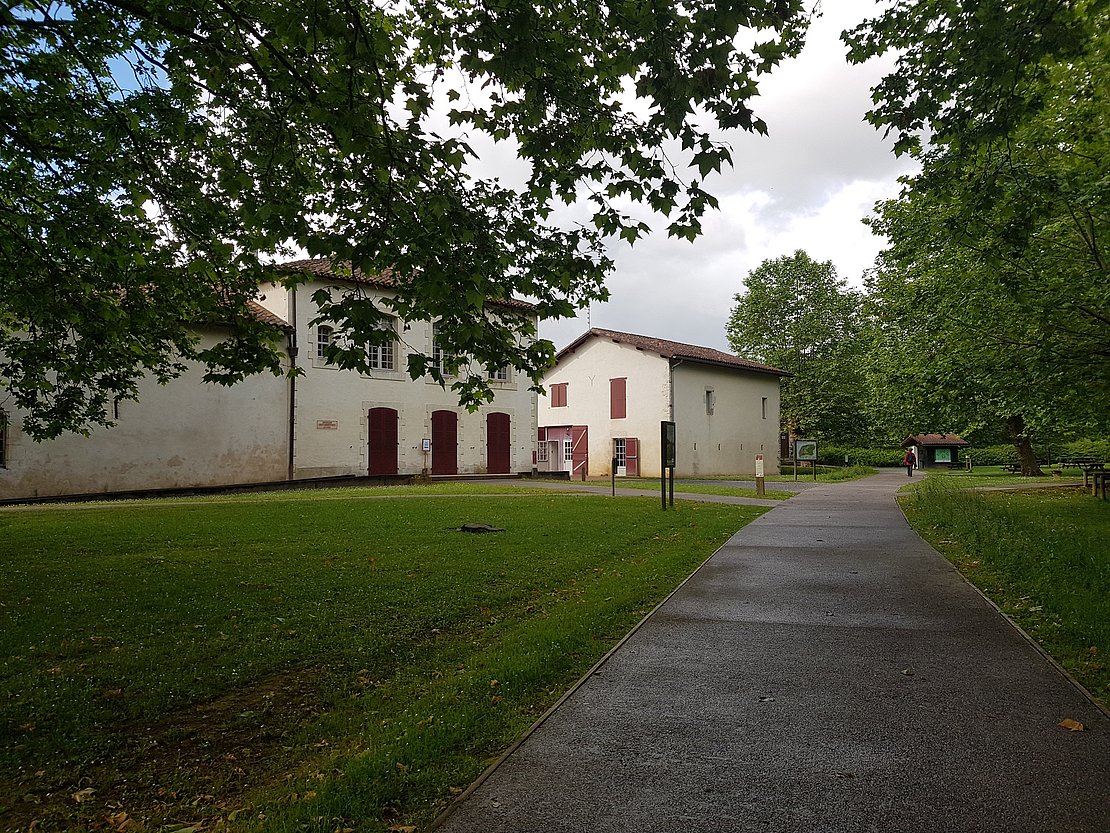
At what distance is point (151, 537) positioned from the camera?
11203 mm

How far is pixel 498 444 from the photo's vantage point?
104ft

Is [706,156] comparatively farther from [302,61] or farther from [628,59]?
[302,61]

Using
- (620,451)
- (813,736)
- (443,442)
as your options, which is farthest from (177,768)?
(620,451)

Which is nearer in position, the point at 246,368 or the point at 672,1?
the point at 672,1

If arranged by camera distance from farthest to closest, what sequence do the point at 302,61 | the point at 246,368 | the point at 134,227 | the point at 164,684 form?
the point at 134,227, the point at 246,368, the point at 302,61, the point at 164,684

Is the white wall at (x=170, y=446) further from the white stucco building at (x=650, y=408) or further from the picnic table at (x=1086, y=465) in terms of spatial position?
the picnic table at (x=1086, y=465)

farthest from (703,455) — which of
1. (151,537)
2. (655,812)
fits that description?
(655,812)

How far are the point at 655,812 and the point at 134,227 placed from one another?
900cm

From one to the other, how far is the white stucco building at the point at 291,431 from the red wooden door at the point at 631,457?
19.6 feet

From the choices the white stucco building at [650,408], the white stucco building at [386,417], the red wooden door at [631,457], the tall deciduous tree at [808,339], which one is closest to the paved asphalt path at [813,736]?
the white stucco building at [386,417]

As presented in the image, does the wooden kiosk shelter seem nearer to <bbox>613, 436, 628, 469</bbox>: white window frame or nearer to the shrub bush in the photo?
the shrub bush

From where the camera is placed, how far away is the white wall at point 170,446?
2020 cm

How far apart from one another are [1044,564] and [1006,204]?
4359 mm

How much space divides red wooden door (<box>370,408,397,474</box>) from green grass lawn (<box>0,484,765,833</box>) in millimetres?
16304
